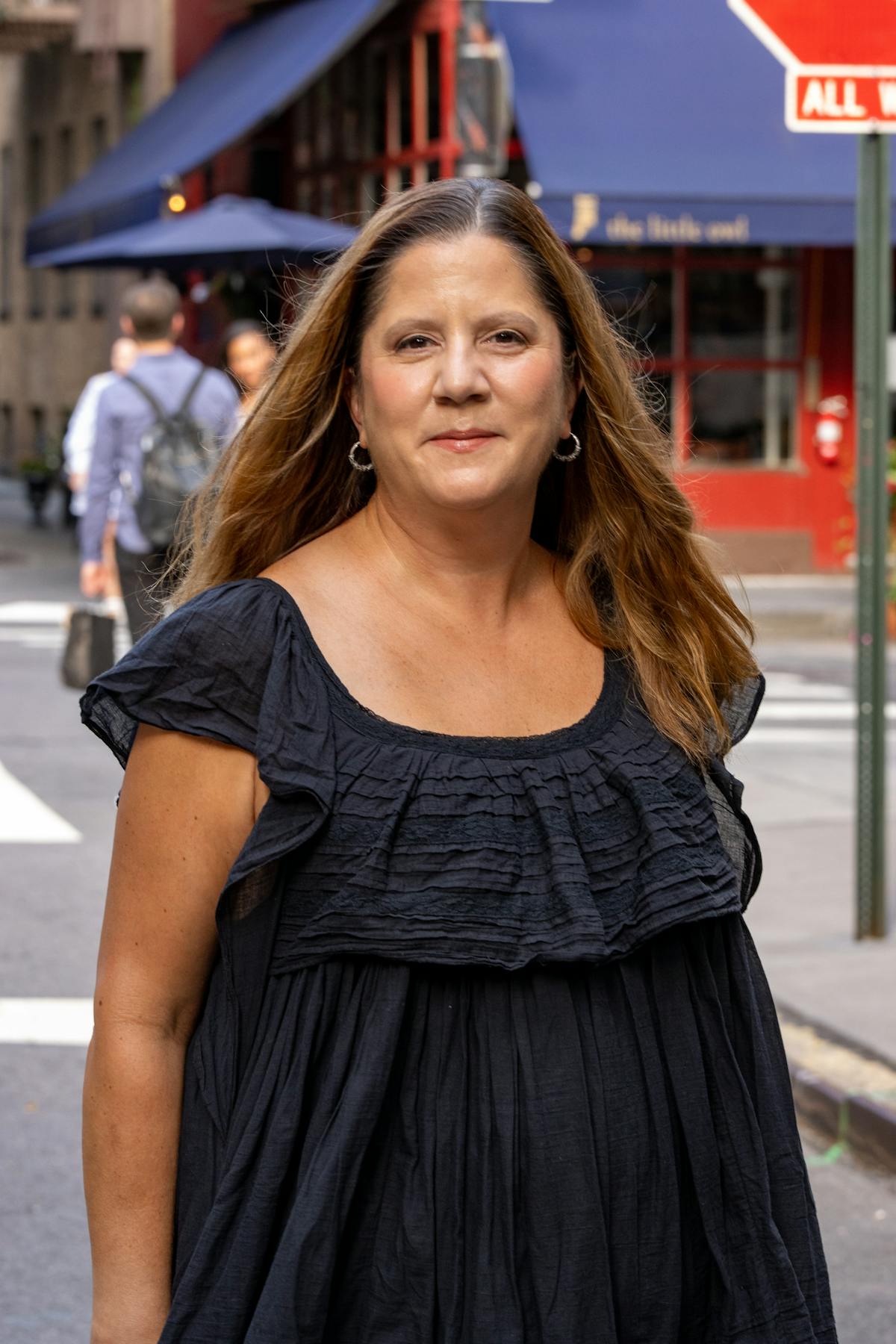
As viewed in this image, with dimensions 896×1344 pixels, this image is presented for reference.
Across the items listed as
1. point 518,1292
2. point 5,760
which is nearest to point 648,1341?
point 518,1292

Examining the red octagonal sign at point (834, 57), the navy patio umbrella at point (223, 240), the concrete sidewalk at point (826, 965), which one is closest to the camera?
the concrete sidewalk at point (826, 965)

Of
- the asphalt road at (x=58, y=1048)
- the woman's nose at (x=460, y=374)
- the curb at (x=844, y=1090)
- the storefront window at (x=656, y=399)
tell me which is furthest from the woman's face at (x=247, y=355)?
the woman's nose at (x=460, y=374)

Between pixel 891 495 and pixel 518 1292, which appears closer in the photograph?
pixel 518 1292

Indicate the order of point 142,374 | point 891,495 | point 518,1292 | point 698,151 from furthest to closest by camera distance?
point 698,151 → point 891,495 → point 142,374 → point 518,1292

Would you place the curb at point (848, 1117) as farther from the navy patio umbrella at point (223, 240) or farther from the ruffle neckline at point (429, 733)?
the navy patio umbrella at point (223, 240)

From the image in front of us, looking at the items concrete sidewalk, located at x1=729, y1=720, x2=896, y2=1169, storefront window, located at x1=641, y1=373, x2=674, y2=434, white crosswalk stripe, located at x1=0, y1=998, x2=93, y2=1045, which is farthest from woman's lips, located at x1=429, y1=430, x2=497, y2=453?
white crosswalk stripe, located at x1=0, y1=998, x2=93, y2=1045

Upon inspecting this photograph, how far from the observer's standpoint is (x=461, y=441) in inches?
88.5

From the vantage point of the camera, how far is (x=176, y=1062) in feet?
7.21

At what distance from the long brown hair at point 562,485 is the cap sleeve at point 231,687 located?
22 cm

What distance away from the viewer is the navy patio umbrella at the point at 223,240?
1644 cm

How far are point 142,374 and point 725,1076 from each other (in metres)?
7.64

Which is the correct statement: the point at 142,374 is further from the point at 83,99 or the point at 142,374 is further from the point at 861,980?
the point at 83,99

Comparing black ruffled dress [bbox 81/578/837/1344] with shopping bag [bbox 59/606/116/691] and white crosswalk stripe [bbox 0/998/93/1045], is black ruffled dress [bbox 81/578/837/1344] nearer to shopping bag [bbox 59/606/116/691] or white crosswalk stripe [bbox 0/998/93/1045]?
white crosswalk stripe [bbox 0/998/93/1045]

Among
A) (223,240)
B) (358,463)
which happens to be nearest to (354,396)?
(358,463)
